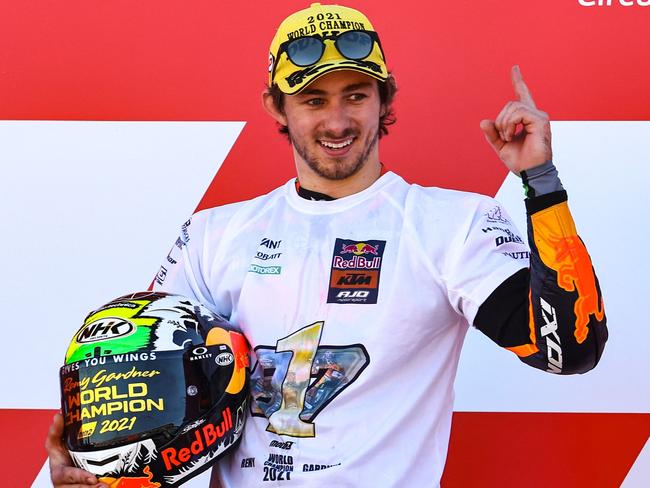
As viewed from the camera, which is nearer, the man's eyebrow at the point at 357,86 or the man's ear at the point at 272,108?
the man's eyebrow at the point at 357,86

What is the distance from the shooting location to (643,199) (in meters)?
2.37

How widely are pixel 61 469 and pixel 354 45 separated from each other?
969 mm

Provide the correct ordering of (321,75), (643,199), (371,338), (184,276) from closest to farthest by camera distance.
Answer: (371,338) < (321,75) < (184,276) < (643,199)

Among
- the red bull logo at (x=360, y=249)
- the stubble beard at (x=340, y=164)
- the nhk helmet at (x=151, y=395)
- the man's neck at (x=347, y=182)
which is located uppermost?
the stubble beard at (x=340, y=164)

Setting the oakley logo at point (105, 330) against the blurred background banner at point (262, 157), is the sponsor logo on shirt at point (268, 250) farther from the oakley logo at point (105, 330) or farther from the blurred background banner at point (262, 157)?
the blurred background banner at point (262, 157)

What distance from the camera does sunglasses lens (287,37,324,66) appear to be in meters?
1.98

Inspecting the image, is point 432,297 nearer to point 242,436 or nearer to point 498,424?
point 242,436

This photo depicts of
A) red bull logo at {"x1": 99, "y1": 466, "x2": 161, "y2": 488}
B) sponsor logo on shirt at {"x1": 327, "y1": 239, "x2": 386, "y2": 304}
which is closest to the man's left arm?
sponsor logo on shirt at {"x1": 327, "y1": 239, "x2": 386, "y2": 304}

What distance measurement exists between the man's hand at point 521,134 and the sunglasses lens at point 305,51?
0.43m

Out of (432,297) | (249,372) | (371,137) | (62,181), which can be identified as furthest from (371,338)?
(62,181)

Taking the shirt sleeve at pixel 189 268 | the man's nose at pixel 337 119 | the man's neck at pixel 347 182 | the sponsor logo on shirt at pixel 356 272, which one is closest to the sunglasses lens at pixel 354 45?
the man's nose at pixel 337 119

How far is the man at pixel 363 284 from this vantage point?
165cm

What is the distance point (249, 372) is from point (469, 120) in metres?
0.87

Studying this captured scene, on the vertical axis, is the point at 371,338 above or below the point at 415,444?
above
